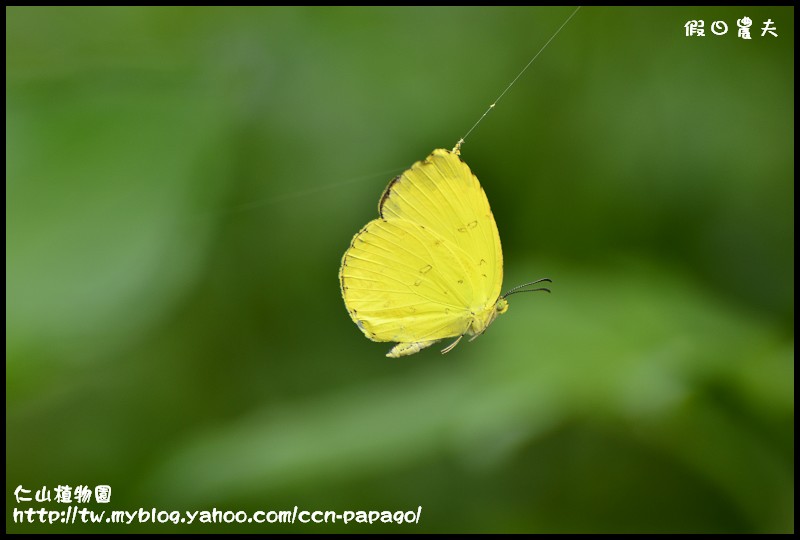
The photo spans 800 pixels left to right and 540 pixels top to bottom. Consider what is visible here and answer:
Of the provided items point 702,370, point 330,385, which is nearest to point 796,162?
point 702,370

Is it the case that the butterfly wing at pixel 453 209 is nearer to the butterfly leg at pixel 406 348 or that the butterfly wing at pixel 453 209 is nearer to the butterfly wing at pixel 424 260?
the butterfly wing at pixel 424 260

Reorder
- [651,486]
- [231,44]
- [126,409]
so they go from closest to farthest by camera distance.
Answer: [651,486]
[126,409]
[231,44]

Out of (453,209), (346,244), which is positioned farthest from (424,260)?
(346,244)

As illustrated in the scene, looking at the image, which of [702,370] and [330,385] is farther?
[330,385]

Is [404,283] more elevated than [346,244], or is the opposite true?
[346,244]

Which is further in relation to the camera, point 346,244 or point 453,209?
point 346,244

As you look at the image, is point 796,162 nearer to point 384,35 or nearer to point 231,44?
point 384,35

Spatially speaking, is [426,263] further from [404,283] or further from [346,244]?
[346,244]

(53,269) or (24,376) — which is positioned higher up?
(53,269)
